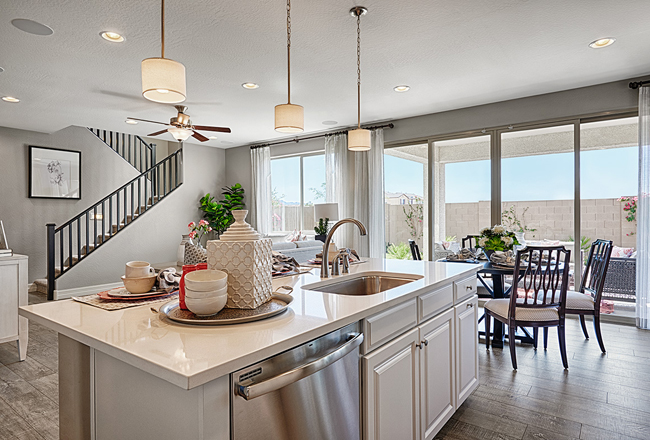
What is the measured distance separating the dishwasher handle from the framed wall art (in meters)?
7.46

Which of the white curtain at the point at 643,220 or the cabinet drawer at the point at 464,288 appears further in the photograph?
the white curtain at the point at 643,220

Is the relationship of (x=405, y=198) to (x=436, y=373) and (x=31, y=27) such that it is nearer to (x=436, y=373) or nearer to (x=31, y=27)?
(x=436, y=373)

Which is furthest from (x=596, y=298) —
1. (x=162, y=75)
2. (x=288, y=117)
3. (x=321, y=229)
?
(x=321, y=229)

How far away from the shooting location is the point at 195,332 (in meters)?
1.11

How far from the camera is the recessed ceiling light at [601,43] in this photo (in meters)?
3.34

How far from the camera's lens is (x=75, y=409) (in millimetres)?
1271

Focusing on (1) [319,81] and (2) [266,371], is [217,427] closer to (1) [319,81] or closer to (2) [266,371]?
(2) [266,371]

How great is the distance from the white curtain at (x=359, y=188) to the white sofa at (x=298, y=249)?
962 millimetres

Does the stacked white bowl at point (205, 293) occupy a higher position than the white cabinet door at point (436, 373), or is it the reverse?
the stacked white bowl at point (205, 293)

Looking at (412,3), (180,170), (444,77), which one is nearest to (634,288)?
(444,77)

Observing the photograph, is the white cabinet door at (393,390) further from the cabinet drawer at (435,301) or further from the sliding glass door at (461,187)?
the sliding glass door at (461,187)

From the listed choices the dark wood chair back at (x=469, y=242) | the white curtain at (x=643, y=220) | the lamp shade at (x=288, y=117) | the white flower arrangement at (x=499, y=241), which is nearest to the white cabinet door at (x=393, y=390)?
the lamp shade at (x=288, y=117)

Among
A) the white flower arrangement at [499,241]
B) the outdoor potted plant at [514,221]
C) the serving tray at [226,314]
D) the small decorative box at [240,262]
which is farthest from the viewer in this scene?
the outdoor potted plant at [514,221]

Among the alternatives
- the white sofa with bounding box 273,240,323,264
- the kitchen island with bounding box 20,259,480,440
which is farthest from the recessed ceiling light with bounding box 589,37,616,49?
the white sofa with bounding box 273,240,323,264
